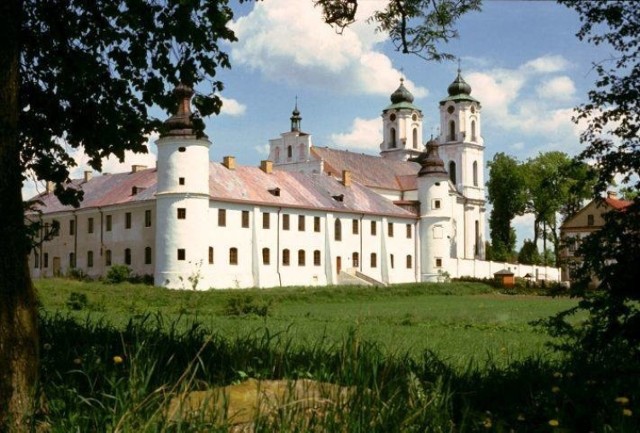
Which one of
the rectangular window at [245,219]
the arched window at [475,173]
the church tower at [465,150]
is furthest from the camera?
the arched window at [475,173]

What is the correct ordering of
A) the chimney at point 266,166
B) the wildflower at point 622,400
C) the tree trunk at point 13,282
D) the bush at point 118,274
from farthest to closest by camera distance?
the chimney at point 266,166
the bush at point 118,274
the tree trunk at point 13,282
the wildflower at point 622,400

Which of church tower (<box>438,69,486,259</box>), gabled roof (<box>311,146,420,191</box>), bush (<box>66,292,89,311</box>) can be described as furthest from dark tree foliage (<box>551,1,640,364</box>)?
church tower (<box>438,69,486,259</box>)

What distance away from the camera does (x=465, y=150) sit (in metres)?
102

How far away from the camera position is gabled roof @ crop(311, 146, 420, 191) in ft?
280

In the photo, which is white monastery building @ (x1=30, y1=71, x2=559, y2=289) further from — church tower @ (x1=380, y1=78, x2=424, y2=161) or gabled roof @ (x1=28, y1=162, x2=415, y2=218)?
church tower @ (x1=380, y1=78, x2=424, y2=161)

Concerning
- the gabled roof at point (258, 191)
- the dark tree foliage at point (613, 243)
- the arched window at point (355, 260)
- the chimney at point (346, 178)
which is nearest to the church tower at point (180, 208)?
the gabled roof at point (258, 191)

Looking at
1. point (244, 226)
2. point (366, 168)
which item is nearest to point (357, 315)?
point (244, 226)

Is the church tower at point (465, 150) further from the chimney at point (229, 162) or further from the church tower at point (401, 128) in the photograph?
the chimney at point (229, 162)

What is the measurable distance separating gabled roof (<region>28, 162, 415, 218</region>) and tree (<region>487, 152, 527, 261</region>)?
3142 cm

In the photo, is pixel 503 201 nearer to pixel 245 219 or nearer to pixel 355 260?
pixel 355 260

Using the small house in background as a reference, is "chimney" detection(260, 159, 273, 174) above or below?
above

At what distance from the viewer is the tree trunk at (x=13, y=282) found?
548 centimetres

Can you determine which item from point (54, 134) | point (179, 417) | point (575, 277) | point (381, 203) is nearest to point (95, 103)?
point (54, 134)

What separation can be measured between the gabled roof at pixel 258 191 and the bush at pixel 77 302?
24.3 meters
